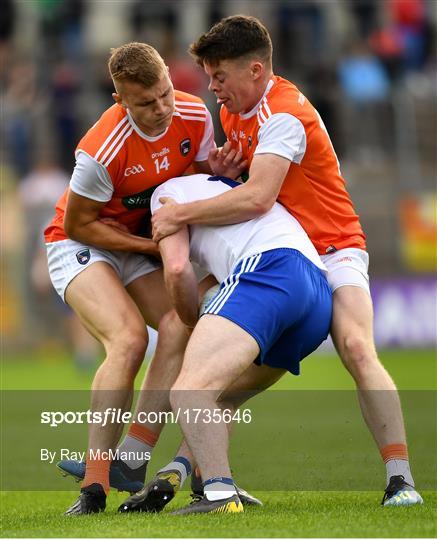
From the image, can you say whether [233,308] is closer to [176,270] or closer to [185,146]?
[176,270]

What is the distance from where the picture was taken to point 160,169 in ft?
24.2

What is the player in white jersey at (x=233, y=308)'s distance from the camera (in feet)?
20.3

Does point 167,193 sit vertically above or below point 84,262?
above

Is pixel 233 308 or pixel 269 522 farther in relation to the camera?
pixel 233 308

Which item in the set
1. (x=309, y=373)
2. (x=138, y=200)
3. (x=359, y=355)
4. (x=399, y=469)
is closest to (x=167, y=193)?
(x=138, y=200)

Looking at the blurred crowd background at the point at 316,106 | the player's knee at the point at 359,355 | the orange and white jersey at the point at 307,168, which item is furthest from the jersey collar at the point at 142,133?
the blurred crowd background at the point at 316,106

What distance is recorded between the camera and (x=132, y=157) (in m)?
7.27

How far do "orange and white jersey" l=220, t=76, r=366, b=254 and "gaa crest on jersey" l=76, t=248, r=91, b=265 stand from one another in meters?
1.08

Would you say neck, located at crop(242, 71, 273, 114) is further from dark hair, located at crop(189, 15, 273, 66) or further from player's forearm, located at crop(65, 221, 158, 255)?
player's forearm, located at crop(65, 221, 158, 255)

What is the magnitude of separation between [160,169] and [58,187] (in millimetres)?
11732

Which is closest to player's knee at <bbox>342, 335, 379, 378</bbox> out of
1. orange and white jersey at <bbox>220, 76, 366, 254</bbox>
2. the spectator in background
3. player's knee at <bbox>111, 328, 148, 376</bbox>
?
orange and white jersey at <bbox>220, 76, 366, 254</bbox>

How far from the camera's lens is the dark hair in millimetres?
6996

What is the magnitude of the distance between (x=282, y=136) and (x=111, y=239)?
123 cm

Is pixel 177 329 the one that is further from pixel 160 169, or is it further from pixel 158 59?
pixel 158 59
